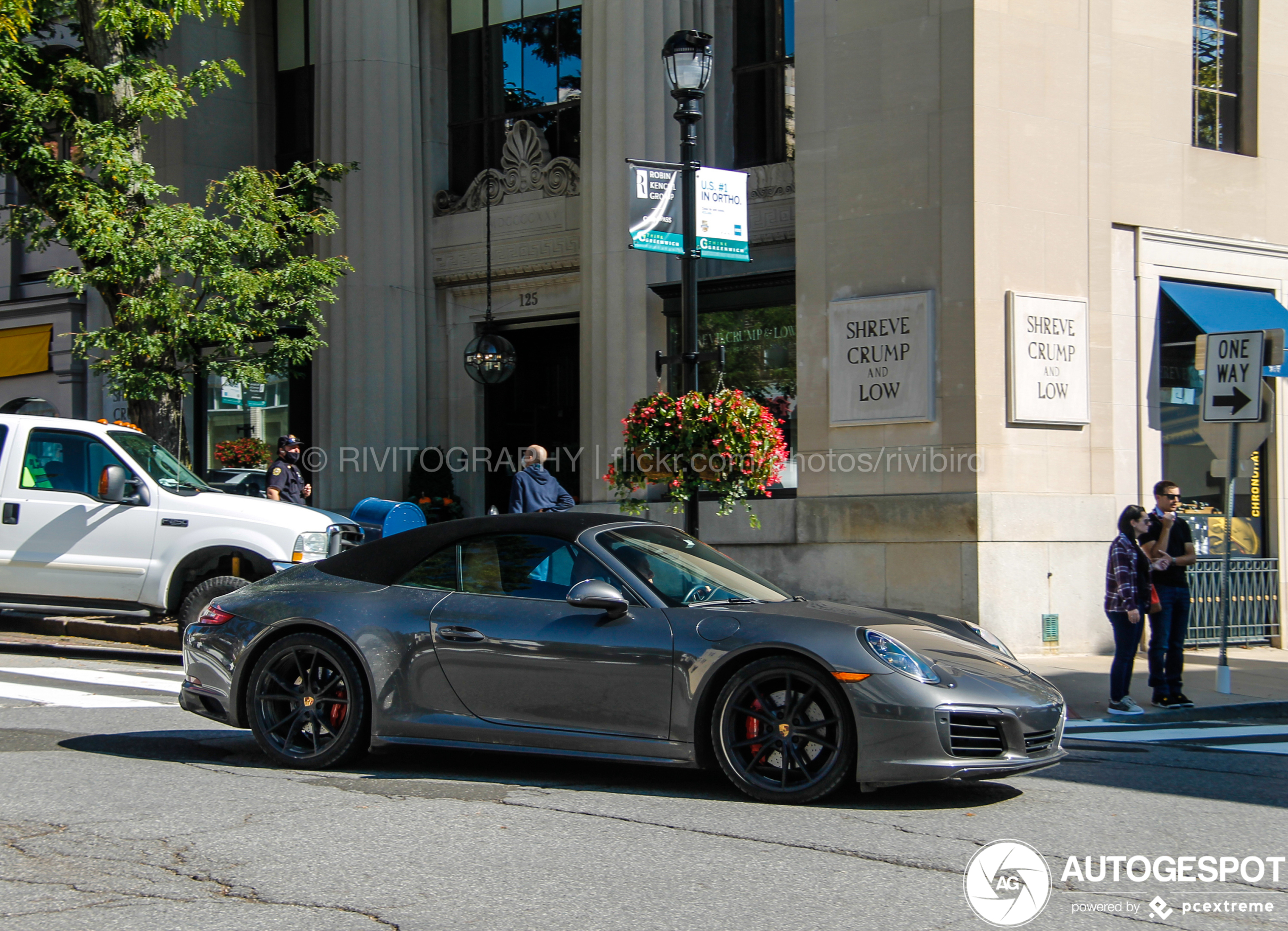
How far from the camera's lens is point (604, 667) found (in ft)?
19.9

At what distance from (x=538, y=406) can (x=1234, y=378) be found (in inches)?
491

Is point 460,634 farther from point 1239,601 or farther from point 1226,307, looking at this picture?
point 1226,307

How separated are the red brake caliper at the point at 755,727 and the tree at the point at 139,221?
10985 mm

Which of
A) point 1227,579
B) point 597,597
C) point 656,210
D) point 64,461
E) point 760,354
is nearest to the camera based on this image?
point 597,597

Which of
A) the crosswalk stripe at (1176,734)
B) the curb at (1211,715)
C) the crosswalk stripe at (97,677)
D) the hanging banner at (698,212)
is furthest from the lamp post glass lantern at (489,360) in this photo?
the crosswalk stripe at (1176,734)

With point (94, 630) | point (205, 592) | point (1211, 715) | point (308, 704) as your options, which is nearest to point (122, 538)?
point (205, 592)

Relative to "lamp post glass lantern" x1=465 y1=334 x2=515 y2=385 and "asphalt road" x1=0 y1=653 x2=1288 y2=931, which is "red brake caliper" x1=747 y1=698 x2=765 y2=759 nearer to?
"asphalt road" x1=0 y1=653 x2=1288 y2=931

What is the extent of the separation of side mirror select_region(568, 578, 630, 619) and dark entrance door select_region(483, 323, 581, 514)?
48.2 feet

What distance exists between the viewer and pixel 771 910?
421 centimetres

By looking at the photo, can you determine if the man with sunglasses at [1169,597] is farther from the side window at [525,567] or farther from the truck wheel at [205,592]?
the truck wheel at [205,592]

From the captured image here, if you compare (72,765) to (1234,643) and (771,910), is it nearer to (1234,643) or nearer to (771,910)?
(771,910)

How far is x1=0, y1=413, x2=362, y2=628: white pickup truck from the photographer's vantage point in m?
11.7

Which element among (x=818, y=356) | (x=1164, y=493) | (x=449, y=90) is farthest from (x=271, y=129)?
(x=1164, y=493)

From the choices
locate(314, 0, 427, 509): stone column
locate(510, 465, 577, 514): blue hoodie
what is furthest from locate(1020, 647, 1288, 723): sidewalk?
locate(314, 0, 427, 509): stone column
